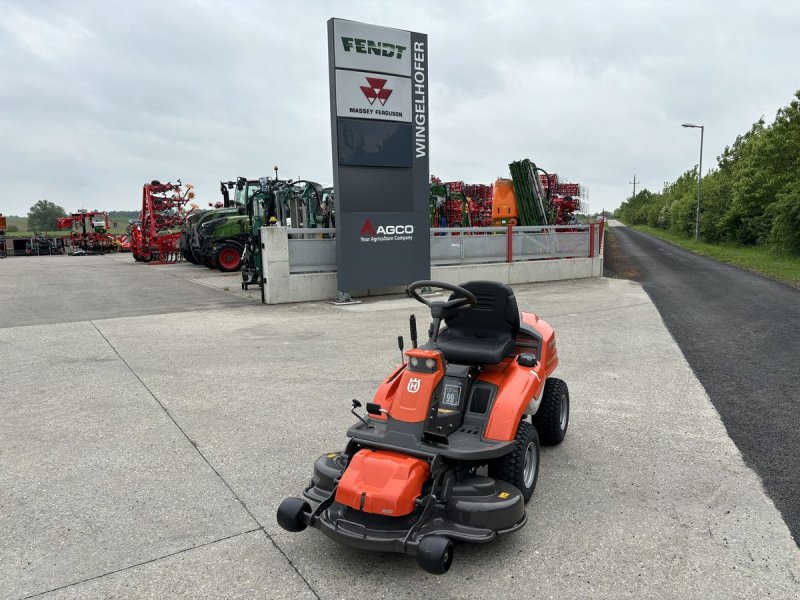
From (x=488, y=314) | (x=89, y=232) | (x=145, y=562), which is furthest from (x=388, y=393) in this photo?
(x=89, y=232)

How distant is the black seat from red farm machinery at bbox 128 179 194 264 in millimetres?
20466

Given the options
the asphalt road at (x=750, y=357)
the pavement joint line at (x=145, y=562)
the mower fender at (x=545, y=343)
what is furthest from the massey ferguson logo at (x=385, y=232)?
the pavement joint line at (x=145, y=562)

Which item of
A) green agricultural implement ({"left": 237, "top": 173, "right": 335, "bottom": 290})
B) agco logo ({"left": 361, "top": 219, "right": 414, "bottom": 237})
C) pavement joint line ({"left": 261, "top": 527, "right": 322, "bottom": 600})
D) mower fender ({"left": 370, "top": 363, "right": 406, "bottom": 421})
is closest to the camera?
pavement joint line ({"left": 261, "top": 527, "right": 322, "bottom": 600})

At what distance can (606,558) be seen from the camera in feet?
9.39

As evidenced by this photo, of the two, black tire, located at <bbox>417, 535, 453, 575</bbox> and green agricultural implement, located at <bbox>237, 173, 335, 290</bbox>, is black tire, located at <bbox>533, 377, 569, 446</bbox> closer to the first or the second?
black tire, located at <bbox>417, 535, 453, 575</bbox>

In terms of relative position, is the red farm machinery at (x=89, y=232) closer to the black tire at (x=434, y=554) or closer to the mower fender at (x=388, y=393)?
the mower fender at (x=388, y=393)

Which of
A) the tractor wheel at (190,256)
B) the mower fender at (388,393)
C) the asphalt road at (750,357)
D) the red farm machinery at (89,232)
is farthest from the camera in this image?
the red farm machinery at (89,232)

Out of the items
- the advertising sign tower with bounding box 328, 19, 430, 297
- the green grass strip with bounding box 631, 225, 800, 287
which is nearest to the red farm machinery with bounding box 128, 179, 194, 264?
the advertising sign tower with bounding box 328, 19, 430, 297

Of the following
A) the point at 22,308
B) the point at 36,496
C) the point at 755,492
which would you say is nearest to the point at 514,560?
the point at 755,492

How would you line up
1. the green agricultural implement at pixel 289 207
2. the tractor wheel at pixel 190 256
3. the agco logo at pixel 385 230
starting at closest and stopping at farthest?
the agco logo at pixel 385 230, the green agricultural implement at pixel 289 207, the tractor wheel at pixel 190 256

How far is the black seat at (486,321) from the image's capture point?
371cm

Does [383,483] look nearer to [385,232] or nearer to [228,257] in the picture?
[385,232]

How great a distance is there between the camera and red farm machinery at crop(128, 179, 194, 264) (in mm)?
21766

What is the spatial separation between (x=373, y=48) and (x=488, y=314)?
9.24 meters
